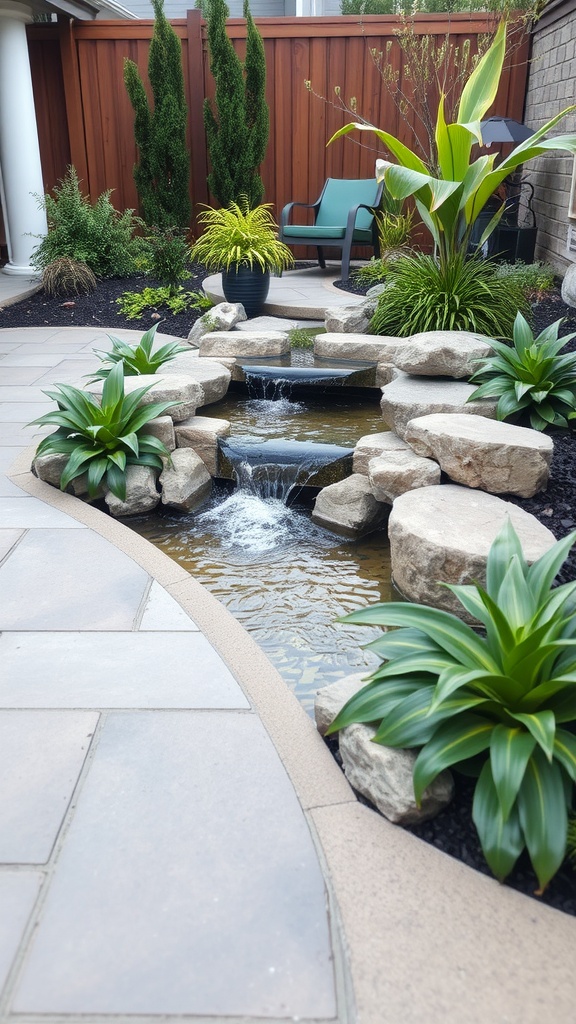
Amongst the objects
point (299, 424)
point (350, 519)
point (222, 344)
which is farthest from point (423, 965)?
point (222, 344)

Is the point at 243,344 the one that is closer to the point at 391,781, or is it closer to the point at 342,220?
the point at 342,220

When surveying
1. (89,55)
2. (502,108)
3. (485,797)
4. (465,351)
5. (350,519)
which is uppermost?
(89,55)

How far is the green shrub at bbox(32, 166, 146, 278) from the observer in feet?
24.1

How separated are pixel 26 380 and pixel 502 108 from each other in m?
5.97

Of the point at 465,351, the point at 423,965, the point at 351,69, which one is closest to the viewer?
the point at 423,965

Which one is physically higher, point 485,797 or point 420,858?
point 485,797

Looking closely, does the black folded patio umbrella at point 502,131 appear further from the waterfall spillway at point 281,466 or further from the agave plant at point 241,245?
the waterfall spillway at point 281,466

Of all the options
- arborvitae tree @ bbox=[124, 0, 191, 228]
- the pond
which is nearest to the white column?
arborvitae tree @ bbox=[124, 0, 191, 228]

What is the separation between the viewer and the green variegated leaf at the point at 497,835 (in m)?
1.43

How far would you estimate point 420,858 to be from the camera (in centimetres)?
151

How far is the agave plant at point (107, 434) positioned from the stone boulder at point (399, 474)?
3.17 ft

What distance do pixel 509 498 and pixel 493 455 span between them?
7.9 inches

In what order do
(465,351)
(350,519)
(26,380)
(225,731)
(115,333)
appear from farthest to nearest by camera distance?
1. (115,333)
2. (26,380)
3. (465,351)
4. (350,519)
5. (225,731)

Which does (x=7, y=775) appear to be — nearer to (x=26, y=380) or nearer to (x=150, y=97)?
(x=26, y=380)
